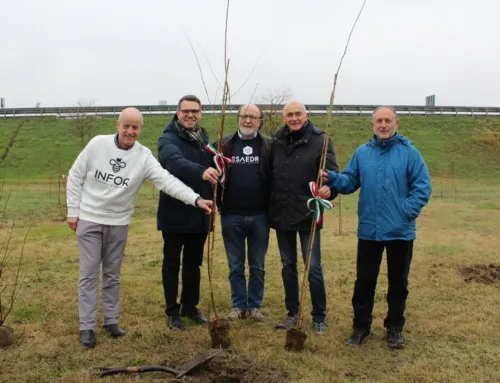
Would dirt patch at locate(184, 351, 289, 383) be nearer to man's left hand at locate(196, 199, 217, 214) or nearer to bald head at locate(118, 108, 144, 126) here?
man's left hand at locate(196, 199, 217, 214)

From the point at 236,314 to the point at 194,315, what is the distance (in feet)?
1.46

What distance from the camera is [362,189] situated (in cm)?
452

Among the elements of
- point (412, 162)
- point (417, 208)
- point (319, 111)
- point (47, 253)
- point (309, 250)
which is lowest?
point (47, 253)

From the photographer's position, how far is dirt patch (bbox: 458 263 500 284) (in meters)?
6.93

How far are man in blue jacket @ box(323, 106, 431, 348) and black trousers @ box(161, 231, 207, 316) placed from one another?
1.51 m

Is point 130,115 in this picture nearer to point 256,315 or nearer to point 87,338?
point 87,338

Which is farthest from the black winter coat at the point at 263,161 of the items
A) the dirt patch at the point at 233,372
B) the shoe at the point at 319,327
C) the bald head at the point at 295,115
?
the dirt patch at the point at 233,372

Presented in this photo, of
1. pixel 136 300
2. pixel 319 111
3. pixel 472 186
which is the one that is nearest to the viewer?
pixel 136 300

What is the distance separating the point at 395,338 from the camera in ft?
14.9

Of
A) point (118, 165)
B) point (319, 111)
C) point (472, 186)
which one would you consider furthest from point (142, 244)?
point (319, 111)

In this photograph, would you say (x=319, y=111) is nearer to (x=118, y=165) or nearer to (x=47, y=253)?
(x=47, y=253)

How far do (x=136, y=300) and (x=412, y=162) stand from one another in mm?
3611

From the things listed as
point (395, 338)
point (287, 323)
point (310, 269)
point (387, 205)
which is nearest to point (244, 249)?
point (310, 269)

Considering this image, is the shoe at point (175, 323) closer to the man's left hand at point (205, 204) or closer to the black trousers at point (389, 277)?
the man's left hand at point (205, 204)
